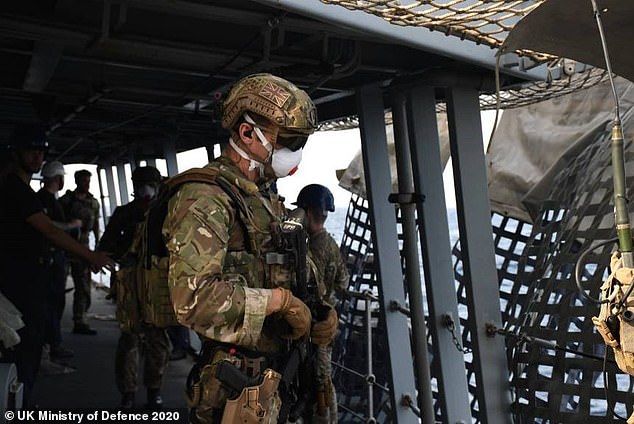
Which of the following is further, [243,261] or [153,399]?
[153,399]

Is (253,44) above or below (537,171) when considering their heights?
above

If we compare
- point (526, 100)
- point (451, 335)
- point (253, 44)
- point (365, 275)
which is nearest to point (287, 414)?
point (451, 335)

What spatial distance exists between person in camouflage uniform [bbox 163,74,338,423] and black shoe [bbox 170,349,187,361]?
4.59 m

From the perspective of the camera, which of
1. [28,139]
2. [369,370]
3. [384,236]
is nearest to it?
[28,139]

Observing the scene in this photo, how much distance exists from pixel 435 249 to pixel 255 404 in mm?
1900

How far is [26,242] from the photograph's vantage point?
399 cm

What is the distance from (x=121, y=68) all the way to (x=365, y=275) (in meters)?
4.64

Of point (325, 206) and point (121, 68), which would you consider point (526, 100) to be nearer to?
point (325, 206)

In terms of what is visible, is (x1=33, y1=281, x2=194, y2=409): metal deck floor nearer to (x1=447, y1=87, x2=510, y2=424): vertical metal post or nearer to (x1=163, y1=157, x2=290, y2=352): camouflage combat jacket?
(x1=447, y1=87, x2=510, y2=424): vertical metal post

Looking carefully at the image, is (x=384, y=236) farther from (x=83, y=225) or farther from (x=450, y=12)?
(x=83, y=225)

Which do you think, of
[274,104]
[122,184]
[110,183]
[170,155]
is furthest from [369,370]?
[110,183]

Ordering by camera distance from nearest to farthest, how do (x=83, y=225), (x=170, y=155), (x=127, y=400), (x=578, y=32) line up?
(x=578, y=32) < (x=127, y=400) < (x=170, y=155) < (x=83, y=225)

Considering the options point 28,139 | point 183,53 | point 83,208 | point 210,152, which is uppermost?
point 183,53

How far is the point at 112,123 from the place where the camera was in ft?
22.8
